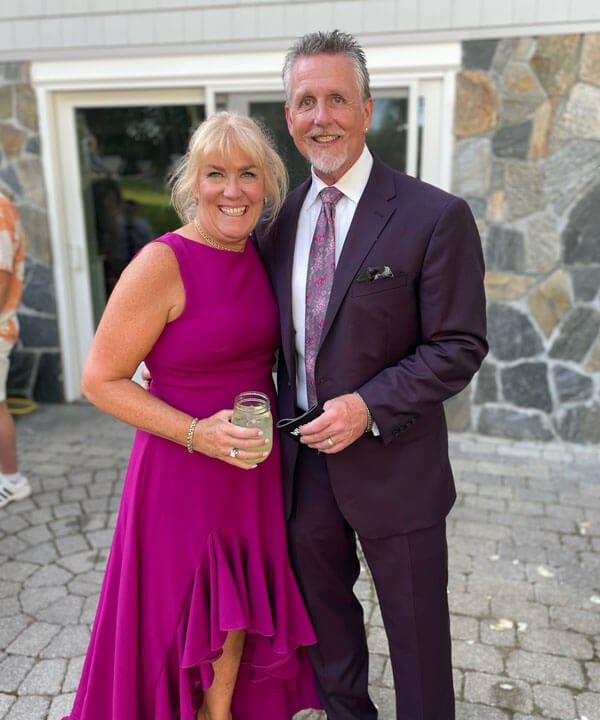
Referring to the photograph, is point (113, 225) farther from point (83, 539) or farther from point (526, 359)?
point (526, 359)

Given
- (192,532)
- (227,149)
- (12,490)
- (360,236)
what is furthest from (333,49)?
(12,490)

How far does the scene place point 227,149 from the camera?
2.02 m

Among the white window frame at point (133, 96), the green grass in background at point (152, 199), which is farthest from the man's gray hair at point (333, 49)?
the green grass in background at point (152, 199)

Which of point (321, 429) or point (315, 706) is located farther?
point (315, 706)

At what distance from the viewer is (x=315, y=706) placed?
2465 millimetres

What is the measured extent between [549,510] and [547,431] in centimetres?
113

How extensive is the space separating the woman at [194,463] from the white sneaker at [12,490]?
2.30m

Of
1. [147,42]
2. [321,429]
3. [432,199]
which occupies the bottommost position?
[321,429]

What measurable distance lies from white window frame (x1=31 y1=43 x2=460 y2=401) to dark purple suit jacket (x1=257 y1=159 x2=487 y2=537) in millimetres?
3134

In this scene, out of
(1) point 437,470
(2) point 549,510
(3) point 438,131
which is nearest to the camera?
(1) point 437,470

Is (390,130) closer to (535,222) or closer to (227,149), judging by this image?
(535,222)

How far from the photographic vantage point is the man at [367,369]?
1.94 m

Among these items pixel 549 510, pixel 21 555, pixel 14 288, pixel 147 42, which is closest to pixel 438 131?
pixel 147 42

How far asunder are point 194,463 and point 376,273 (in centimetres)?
82
